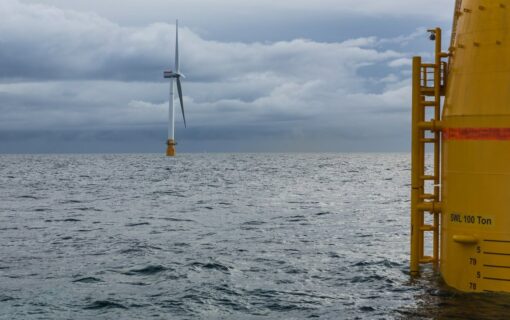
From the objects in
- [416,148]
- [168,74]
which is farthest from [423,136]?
[168,74]

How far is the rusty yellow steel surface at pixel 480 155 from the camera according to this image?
12828 mm

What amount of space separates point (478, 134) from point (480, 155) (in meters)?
0.46

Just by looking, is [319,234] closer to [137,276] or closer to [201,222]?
[201,222]

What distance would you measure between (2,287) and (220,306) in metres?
6.84

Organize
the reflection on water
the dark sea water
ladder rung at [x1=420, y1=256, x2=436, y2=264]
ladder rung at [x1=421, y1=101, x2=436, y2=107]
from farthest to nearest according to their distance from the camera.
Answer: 1. ladder rung at [x1=420, y1=256, x2=436, y2=264]
2. ladder rung at [x1=421, y1=101, x2=436, y2=107]
3. the dark sea water
4. the reflection on water

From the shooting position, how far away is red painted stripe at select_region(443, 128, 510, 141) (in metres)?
12.8

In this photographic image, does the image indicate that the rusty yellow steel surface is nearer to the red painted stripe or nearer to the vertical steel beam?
the red painted stripe

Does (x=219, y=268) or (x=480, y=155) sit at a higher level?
(x=480, y=155)

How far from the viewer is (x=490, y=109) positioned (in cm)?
1295

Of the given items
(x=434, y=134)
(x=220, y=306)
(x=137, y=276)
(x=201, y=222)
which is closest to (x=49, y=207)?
(x=201, y=222)

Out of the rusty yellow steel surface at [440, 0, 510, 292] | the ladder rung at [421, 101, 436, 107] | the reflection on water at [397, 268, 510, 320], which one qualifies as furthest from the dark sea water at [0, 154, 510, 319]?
the ladder rung at [421, 101, 436, 107]

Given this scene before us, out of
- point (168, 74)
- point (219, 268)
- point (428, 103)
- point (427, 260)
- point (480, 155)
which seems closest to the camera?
point (480, 155)

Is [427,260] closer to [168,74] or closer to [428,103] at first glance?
[428,103]

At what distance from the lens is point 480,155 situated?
13.1 metres
